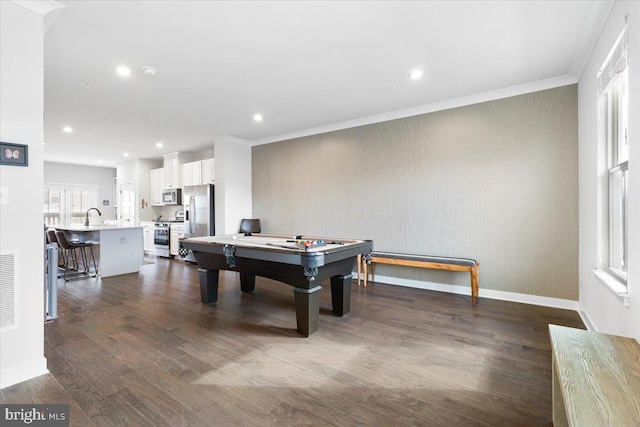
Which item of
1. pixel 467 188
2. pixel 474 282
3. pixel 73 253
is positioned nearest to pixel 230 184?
Result: pixel 73 253

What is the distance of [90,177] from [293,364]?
1139 cm

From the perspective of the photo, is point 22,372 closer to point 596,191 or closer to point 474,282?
point 474,282

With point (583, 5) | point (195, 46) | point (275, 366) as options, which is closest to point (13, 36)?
point (195, 46)

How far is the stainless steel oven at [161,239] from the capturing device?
7.46 m

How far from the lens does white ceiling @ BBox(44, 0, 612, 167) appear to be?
238 cm

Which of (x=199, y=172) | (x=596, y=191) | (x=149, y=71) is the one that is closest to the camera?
(x=596, y=191)

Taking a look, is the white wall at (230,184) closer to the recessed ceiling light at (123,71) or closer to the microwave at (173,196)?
the microwave at (173,196)

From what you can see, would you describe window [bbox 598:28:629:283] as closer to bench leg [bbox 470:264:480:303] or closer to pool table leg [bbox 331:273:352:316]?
bench leg [bbox 470:264:480:303]

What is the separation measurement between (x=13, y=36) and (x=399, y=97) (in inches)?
153

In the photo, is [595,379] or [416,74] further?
[416,74]

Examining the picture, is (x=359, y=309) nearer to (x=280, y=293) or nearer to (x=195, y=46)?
(x=280, y=293)

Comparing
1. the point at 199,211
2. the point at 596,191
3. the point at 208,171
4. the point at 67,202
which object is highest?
the point at 208,171

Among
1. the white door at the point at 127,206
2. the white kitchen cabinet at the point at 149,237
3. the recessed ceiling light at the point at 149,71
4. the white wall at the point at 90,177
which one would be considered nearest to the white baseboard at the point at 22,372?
the recessed ceiling light at the point at 149,71

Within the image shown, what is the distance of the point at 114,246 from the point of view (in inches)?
213
